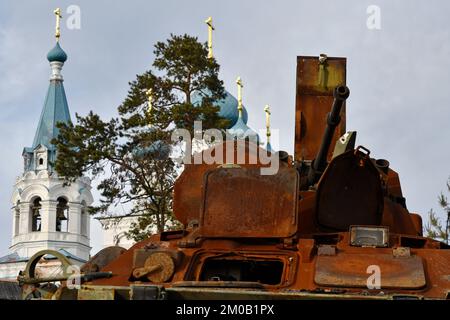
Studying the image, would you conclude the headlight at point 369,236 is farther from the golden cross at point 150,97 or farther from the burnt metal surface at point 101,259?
the golden cross at point 150,97

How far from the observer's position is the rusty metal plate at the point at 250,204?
12.4 m

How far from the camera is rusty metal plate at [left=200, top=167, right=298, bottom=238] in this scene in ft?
40.7

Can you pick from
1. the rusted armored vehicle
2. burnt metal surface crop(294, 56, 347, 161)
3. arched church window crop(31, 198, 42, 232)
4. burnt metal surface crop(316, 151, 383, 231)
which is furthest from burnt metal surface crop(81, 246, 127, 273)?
arched church window crop(31, 198, 42, 232)

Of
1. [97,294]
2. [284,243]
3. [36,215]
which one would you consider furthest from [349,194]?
[36,215]

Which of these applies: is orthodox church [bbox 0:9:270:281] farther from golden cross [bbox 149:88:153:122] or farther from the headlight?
the headlight

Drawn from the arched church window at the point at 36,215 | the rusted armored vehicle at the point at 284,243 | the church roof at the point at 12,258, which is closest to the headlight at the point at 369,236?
the rusted armored vehicle at the point at 284,243

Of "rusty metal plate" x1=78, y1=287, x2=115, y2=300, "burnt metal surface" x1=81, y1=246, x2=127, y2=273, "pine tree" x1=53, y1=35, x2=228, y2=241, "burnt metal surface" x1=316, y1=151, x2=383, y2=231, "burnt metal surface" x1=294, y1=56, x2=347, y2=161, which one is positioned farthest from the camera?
"pine tree" x1=53, y1=35, x2=228, y2=241

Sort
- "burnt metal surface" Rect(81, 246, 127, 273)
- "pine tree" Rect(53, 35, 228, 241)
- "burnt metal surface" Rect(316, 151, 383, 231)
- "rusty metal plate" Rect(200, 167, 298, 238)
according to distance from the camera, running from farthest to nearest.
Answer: "pine tree" Rect(53, 35, 228, 241) < "burnt metal surface" Rect(316, 151, 383, 231) < "burnt metal surface" Rect(81, 246, 127, 273) < "rusty metal plate" Rect(200, 167, 298, 238)

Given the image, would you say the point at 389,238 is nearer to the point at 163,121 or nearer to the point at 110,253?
the point at 110,253

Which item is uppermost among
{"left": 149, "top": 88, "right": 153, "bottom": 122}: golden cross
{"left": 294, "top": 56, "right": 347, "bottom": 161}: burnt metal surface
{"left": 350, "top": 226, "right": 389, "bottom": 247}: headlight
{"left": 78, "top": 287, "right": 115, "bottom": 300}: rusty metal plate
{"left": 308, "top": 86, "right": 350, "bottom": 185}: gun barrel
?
{"left": 149, "top": 88, "right": 153, "bottom": 122}: golden cross

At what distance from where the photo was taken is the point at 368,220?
13.4 m

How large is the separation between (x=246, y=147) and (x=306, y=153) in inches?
69.6

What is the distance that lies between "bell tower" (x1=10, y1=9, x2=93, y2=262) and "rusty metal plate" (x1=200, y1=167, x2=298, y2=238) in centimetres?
5586

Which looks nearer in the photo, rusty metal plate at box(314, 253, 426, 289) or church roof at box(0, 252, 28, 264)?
rusty metal plate at box(314, 253, 426, 289)
